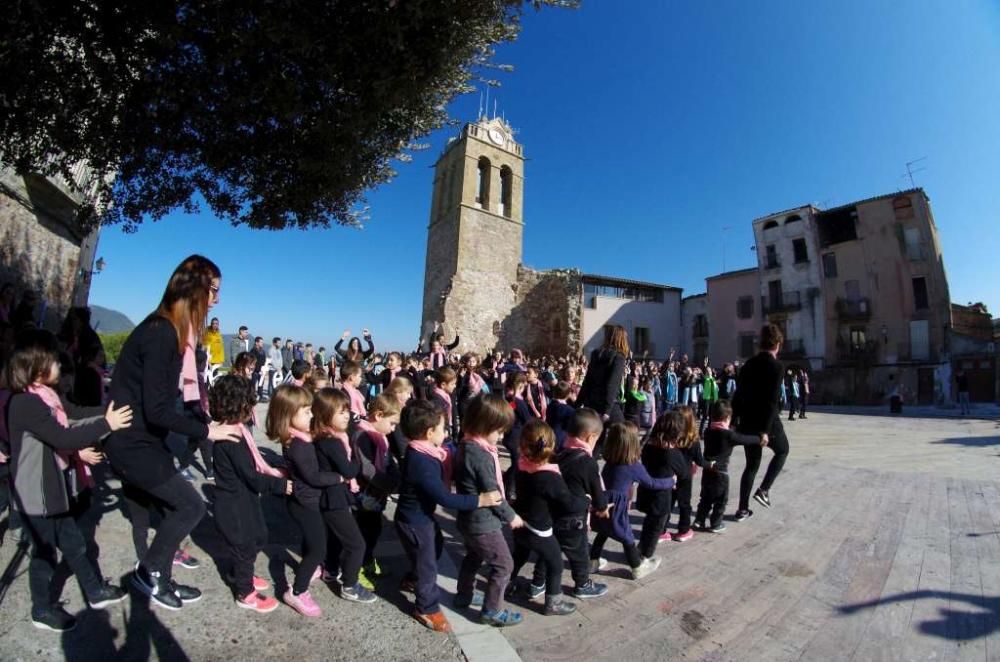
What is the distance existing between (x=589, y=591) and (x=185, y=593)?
2408 millimetres

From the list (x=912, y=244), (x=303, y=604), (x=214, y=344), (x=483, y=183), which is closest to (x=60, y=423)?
(x=303, y=604)

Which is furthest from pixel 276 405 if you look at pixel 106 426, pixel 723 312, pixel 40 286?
pixel 723 312

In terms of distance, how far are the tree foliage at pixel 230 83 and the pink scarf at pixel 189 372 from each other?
9.11 feet

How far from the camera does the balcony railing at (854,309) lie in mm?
26125

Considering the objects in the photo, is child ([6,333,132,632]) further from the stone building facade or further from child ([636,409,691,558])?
the stone building facade

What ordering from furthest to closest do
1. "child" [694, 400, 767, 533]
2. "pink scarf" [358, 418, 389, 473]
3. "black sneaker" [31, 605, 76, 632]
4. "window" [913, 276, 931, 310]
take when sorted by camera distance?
"window" [913, 276, 931, 310] → "child" [694, 400, 767, 533] → "pink scarf" [358, 418, 389, 473] → "black sneaker" [31, 605, 76, 632]

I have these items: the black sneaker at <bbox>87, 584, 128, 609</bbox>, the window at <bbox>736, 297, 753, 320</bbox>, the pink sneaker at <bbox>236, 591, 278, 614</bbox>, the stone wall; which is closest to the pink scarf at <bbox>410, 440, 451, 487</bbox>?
the pink sneaker at <bbox>236, 591, 278, 614</bbox>

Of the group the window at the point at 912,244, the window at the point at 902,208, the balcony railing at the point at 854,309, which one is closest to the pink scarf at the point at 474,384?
the balcony railing at the point at 854,309

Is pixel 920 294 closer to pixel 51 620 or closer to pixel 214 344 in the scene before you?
pixel 214 344

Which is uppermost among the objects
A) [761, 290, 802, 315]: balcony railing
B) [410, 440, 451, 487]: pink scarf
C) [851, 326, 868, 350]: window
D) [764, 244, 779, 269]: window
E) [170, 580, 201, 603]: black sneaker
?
[764, 244, 779, 269]: window

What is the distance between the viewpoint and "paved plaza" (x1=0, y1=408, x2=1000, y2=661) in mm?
2344

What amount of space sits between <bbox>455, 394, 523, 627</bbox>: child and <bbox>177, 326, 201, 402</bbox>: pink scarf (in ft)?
5.27

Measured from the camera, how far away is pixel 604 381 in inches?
182

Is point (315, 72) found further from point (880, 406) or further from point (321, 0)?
point (880, 406)
